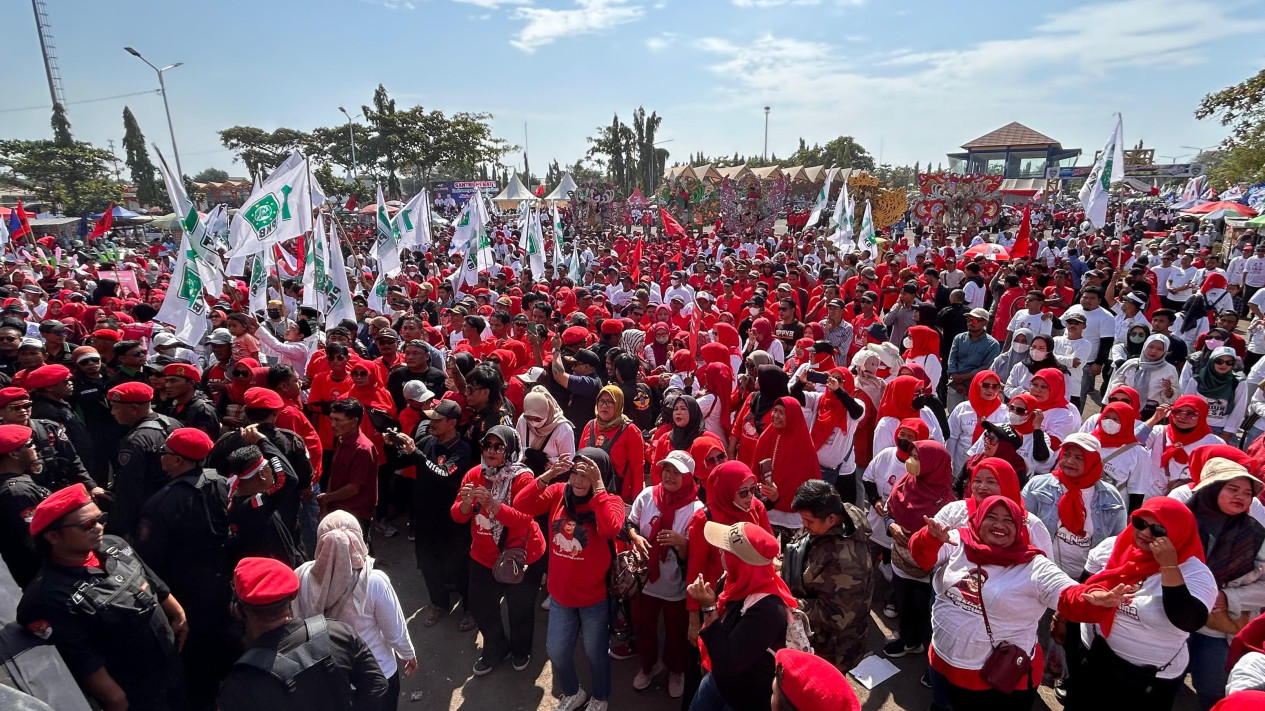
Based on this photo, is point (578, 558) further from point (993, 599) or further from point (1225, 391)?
point (1225, 391)

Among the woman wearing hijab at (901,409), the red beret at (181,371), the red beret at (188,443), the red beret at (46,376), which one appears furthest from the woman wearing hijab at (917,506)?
the red beret at (46,376)

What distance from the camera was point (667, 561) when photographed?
11.0ft

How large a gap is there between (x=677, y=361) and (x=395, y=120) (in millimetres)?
40418

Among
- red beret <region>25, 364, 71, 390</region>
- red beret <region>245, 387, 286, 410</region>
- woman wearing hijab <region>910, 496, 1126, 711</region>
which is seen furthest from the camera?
red beret <region>25, 364, 71, 390</region>

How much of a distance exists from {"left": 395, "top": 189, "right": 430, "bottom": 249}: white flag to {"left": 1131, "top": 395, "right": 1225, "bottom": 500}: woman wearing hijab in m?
9.47

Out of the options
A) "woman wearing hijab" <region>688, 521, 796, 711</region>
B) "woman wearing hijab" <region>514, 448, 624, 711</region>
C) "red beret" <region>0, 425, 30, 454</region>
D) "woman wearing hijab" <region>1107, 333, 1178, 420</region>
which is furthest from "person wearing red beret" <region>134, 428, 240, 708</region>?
"woman wearing hijab" <region>1107, 333, 1178, 420</region>

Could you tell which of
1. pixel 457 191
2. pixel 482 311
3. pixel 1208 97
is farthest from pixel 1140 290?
pixel 457 191

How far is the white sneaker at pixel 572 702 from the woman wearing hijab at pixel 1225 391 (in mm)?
5313

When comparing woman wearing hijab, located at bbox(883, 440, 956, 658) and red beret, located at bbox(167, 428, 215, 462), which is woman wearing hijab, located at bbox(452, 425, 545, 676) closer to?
red beret, located at bbox(167, 428, 215, 462)

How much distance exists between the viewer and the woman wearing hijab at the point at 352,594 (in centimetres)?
255

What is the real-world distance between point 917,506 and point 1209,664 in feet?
4.63

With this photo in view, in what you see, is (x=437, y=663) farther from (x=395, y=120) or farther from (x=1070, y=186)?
(x=1070, y=186)

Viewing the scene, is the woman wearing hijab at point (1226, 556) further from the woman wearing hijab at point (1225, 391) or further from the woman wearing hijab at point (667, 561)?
the woman wearing hijab at point (1225, 391)

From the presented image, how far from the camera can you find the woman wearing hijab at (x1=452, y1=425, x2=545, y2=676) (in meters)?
3.40
